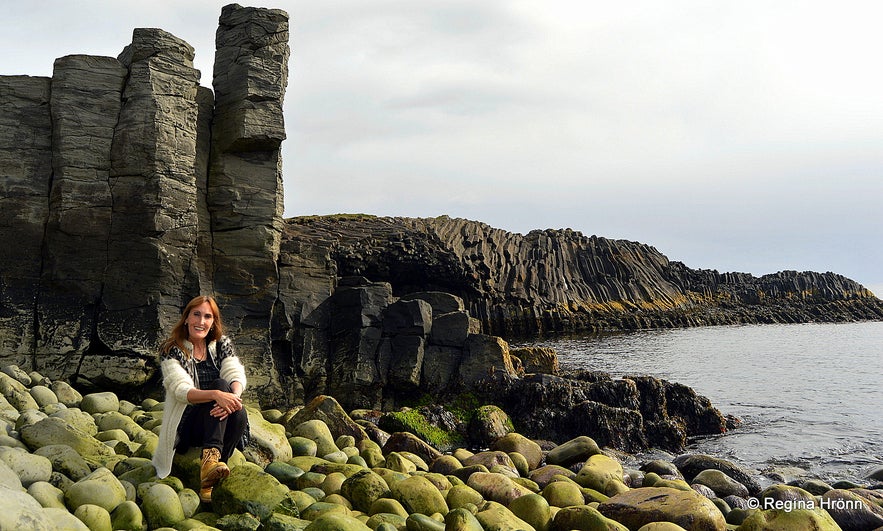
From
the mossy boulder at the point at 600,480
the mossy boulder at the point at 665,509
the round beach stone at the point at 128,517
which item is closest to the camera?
the round beach stone at the point at 128,517

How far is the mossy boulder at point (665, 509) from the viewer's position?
23.7 ft

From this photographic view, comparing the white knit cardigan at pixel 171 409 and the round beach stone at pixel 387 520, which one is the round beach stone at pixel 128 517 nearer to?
the white knit cardigan at pixel 171 409

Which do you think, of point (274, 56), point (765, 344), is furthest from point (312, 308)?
point (765, 344)

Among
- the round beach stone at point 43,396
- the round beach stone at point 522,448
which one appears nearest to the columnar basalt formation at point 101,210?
the round beach stone at point 43,396

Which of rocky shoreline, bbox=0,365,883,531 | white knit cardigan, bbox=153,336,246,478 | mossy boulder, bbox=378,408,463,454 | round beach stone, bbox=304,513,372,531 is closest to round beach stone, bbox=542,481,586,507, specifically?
rocky shoreline, bbox=0,365,883,531

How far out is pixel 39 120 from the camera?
1223cm

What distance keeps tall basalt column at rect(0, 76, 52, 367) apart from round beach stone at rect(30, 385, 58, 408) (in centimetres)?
204

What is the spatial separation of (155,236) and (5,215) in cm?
239

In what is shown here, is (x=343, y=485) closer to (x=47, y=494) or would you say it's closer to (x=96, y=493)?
(x=96, y=493)

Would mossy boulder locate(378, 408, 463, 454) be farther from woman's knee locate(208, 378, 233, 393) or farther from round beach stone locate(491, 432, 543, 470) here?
woman's knee locate(208, 378, 233, 393)

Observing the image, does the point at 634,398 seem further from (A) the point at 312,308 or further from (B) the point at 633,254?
(B) the point at 633,254

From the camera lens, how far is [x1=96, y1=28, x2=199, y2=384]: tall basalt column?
1185 cm

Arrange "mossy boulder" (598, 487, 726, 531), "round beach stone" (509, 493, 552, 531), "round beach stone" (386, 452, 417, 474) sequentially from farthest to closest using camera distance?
1. "round beach stone" (386, 452, 417, 474)
2. "mossy boulder" (598, 487, 726, 531)
3. "round beach stone" (509, 493, 552, 531)

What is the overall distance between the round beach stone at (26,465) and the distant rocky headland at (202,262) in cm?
607
